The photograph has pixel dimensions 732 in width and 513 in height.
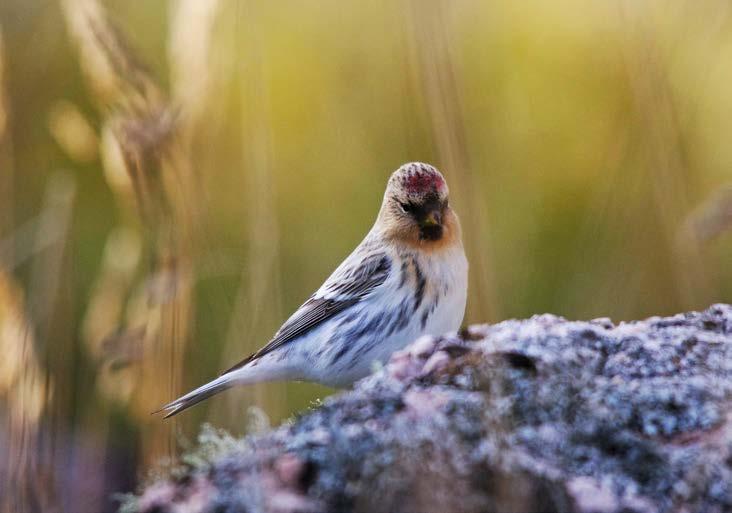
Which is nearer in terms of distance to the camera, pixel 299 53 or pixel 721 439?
pixel 721 439

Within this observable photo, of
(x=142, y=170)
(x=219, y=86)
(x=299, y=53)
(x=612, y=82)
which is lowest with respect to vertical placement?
(x=142, y=170)

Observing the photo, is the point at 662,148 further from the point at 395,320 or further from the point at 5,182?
the point at 5,182

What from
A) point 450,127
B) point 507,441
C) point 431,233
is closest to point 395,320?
point 431,233

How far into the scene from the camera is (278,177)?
5.59m

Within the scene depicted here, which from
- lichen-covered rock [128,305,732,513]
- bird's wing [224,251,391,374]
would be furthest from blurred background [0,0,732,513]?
bird's wing [224,251,391,374]

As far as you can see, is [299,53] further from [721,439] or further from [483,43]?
[721,439]

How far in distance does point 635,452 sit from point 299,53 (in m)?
4.41

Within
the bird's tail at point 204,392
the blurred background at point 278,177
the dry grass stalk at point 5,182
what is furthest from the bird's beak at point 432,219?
the dry grass stalk at point 5,182

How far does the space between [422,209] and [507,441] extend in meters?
2.19

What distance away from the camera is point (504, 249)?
5109 millimetres

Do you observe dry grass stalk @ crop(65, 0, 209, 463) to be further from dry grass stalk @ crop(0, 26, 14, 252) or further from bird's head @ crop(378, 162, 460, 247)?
bird's head @ crop(378, 162, 460, 247)

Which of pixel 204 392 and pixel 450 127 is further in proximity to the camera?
pixel 204 392

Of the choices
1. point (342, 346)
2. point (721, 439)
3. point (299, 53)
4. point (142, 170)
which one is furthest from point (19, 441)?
point (299, 53)

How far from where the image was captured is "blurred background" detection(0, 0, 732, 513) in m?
2.45
